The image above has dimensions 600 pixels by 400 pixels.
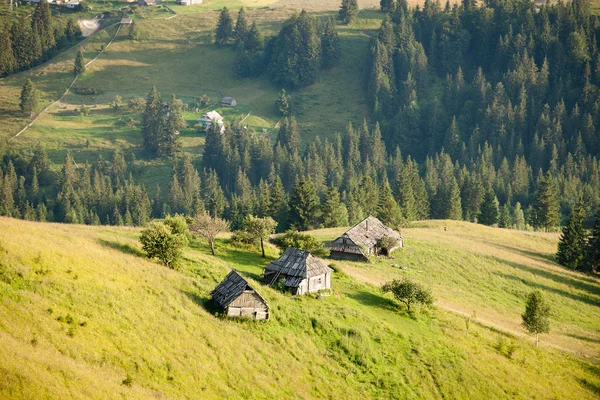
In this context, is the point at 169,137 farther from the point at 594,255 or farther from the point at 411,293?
the point at 411,293

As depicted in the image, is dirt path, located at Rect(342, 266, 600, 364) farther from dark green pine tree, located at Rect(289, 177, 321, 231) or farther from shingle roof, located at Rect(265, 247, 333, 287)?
dark green pine tree, located at Rect(289, 177, 321, 231)

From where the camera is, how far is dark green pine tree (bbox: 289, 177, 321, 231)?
114 meters

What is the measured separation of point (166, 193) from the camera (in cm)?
17675

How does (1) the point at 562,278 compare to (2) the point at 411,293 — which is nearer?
(2) the point at 411,293

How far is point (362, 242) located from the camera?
95875 millimetres

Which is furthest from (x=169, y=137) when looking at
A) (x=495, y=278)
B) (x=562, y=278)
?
(x=562, y=278)

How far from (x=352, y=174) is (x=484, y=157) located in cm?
4148

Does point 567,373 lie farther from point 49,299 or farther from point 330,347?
point 49,299

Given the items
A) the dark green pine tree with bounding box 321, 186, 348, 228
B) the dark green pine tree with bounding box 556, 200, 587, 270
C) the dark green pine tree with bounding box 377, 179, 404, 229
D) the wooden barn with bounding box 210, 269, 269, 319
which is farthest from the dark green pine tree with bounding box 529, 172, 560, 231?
the wooden barn with bounding box 210, 269, 269, 319

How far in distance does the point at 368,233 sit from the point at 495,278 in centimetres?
1880

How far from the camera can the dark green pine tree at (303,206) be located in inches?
4488

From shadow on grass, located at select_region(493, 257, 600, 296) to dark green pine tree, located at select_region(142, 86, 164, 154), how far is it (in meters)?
116

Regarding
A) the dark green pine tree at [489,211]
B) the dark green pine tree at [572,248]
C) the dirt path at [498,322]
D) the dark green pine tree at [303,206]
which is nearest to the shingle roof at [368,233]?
the dirt path at [498,322]

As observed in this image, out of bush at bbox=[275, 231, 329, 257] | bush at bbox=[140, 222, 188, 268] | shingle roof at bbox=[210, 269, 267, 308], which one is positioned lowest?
bush at bbox=[275, 231, 329, 257]
